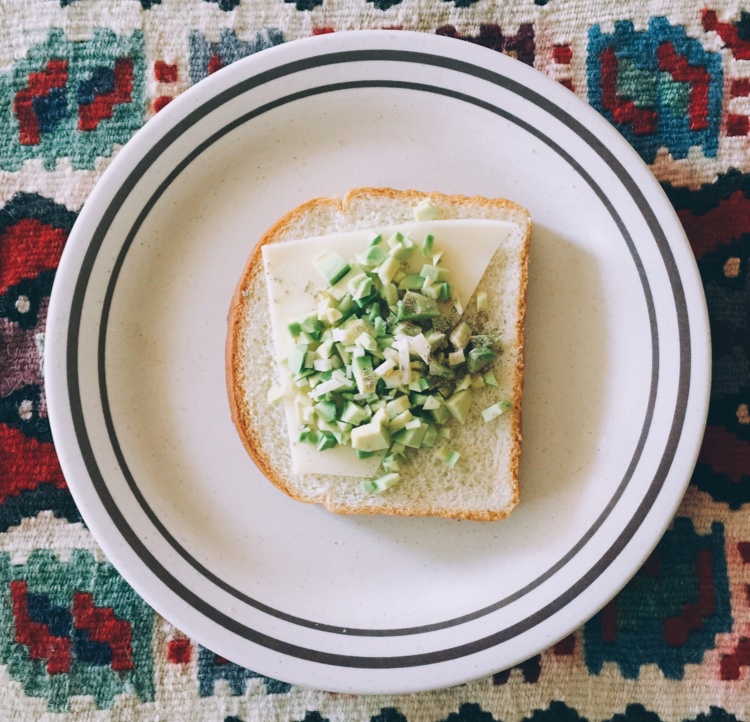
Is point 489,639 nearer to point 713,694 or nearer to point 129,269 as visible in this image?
point 713,694

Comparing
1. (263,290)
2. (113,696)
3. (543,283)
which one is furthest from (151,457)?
(543,283)

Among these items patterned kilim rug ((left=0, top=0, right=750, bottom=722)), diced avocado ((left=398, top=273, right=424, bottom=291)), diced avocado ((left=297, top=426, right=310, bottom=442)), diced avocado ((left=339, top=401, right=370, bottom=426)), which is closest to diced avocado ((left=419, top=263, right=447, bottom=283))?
diced avocado ((left=398, top=273, right=424, bottom=291))

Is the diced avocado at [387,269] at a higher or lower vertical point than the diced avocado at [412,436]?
higher

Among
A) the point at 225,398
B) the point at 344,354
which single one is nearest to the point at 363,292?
the point at 344,354

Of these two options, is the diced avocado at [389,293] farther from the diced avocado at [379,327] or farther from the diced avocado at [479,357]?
the diced avocado at [479,357]

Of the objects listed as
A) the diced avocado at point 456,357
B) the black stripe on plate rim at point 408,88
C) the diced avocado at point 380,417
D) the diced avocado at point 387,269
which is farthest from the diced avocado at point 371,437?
the black stripe on plate rim at point 408,88

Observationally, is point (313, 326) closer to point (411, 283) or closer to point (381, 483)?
point (411, 283)
